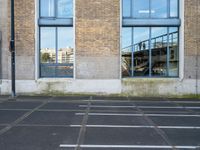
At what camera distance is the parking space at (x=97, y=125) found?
796 cm

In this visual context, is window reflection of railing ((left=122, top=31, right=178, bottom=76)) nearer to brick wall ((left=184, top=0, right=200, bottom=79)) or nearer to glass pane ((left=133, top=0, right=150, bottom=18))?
brick wall ((left=184, top=0, right=200, bottom=79))

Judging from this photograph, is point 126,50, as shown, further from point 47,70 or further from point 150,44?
point 47,70

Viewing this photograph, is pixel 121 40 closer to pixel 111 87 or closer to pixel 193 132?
pixel 111 87

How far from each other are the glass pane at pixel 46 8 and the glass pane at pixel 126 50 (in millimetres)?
4166

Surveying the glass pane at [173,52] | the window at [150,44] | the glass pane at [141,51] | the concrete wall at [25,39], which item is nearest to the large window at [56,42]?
the concrete wall at [25,39]

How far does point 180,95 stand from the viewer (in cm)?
1881

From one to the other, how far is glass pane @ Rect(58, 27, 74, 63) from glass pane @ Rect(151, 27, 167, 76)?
15.0 ft

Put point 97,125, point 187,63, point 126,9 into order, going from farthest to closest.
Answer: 1. point 126,9
2. point 187,63
3. point 97,125

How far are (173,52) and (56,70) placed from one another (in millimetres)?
6657

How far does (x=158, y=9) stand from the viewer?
1956cm

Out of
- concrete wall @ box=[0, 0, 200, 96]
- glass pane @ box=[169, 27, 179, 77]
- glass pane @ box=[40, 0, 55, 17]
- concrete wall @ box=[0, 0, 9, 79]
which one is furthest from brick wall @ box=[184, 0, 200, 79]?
concrete wall @ box=[0, 0, 9, 79]

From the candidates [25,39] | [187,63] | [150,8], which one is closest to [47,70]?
[25,39]

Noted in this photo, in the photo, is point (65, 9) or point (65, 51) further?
point (65, 9)

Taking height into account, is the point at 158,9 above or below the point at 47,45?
above
